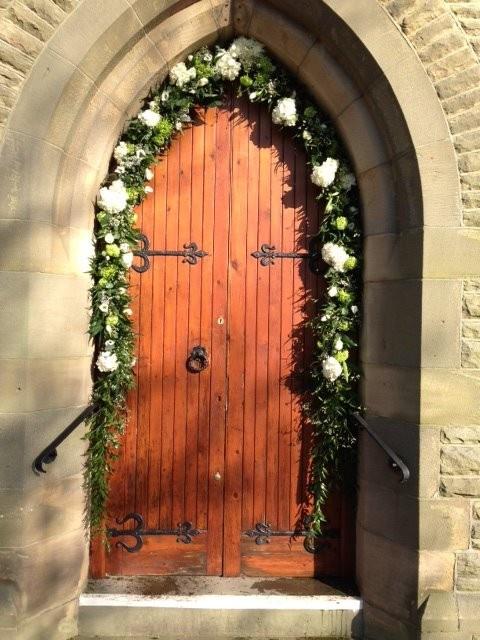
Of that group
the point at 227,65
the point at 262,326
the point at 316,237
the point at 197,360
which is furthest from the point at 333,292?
the point at 227,65

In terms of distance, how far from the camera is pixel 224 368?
328 cm

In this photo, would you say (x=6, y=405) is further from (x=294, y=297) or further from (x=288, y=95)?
(x=288, y=95)

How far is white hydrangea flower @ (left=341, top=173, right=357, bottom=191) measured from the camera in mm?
3148

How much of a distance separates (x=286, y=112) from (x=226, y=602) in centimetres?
310

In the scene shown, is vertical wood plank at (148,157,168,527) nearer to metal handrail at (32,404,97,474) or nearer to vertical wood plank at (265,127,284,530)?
metal handrail at (32,404,97,474)

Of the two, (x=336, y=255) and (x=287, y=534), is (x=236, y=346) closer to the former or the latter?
(x=336, y=255)

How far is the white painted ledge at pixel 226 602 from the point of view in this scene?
3.02m

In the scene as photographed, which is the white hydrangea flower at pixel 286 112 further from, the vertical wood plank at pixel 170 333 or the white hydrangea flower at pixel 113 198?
the white hydrangea flower at pixel 113 198

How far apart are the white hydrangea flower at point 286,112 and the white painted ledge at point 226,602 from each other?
9.88 feet

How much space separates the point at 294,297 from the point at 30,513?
6.74 ft

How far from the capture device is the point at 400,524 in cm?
289

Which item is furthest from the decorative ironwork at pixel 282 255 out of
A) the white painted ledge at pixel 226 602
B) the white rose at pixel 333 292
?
the white painted ledge at pixel 226 602

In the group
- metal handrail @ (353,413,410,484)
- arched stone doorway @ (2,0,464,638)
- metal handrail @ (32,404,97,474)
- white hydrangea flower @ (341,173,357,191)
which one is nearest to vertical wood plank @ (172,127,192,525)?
arched stone doorway @ (2,0,464,638)

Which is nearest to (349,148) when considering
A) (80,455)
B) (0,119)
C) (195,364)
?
(195,364)
